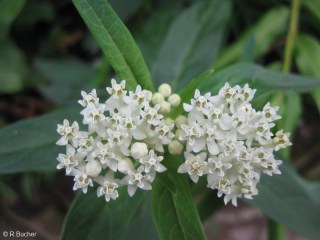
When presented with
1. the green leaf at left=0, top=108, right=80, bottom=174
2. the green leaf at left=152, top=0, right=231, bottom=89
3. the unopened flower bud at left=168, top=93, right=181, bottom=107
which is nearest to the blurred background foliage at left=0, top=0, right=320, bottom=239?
the green leaf at left=152, top=0, right=231, bottom=89

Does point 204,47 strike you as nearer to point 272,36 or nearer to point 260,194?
point 272,36

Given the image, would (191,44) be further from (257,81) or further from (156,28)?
(257,81)

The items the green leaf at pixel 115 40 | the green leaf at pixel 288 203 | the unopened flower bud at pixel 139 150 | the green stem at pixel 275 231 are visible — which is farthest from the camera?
the green stem at pixel 275 231

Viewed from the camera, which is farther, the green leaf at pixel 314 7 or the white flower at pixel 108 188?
the green leaf at pixel 314 7

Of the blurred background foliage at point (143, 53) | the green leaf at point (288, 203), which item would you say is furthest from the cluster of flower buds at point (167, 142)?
the blurred background foliage at point (143, 53)

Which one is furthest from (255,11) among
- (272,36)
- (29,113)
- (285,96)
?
(29,113)

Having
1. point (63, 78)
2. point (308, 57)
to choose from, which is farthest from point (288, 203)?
point (63, 78)

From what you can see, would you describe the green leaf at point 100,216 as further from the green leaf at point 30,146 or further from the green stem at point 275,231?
the green stem at point 275,231
